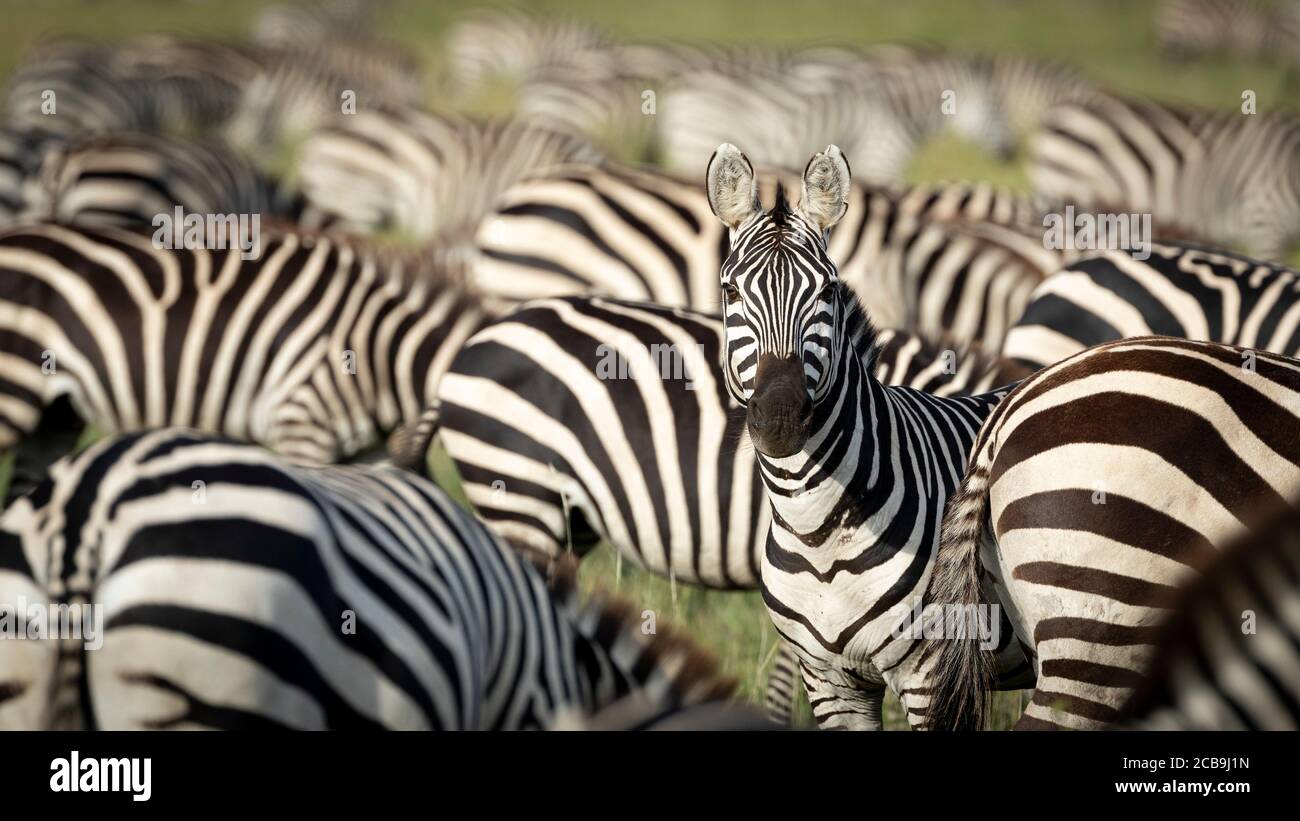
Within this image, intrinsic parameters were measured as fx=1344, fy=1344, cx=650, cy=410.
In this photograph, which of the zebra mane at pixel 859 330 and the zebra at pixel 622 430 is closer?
the zebra mane at pixel 859 330

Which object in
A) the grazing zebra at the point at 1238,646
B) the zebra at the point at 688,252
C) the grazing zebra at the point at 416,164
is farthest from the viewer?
the grazing zebra at the point at 416,164

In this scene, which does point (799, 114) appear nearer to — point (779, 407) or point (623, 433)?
point (623, 433)

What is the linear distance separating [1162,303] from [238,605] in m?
4.29

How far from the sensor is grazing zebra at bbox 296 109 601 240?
1396 centimetres

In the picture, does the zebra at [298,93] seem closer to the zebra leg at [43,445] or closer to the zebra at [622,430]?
the zebra leg at [43,445]

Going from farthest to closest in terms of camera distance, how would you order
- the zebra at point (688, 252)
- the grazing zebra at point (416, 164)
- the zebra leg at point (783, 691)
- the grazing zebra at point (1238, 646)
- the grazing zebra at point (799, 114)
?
the grazing zebra at point (799, 114) → the grazing zebra at point (416, 164) → the zebra at point (688, 252) → the zebra leg at point (783, 691) → the grazing zebra at point (1238, 646)

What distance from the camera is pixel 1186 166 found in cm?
1352

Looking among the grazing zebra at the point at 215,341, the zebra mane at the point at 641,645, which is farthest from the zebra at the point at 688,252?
the zebra mane at the point at 641,645

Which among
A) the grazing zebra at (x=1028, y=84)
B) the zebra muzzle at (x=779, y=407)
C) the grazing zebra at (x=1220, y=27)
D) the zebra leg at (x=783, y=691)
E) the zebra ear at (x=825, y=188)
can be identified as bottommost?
the zebra leg at (x=783, y=691)

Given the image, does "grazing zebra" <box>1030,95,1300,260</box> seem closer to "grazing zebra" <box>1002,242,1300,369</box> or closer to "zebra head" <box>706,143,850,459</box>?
"grazing zebra" <box>1002,242,1300,369</box>

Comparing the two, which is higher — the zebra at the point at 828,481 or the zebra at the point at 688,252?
the zebra at the point at 688,252

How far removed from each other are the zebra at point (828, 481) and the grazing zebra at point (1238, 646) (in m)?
1.42

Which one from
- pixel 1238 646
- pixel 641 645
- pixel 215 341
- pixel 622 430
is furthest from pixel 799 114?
pixel 1238 646

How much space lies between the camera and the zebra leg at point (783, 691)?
5.05 m
